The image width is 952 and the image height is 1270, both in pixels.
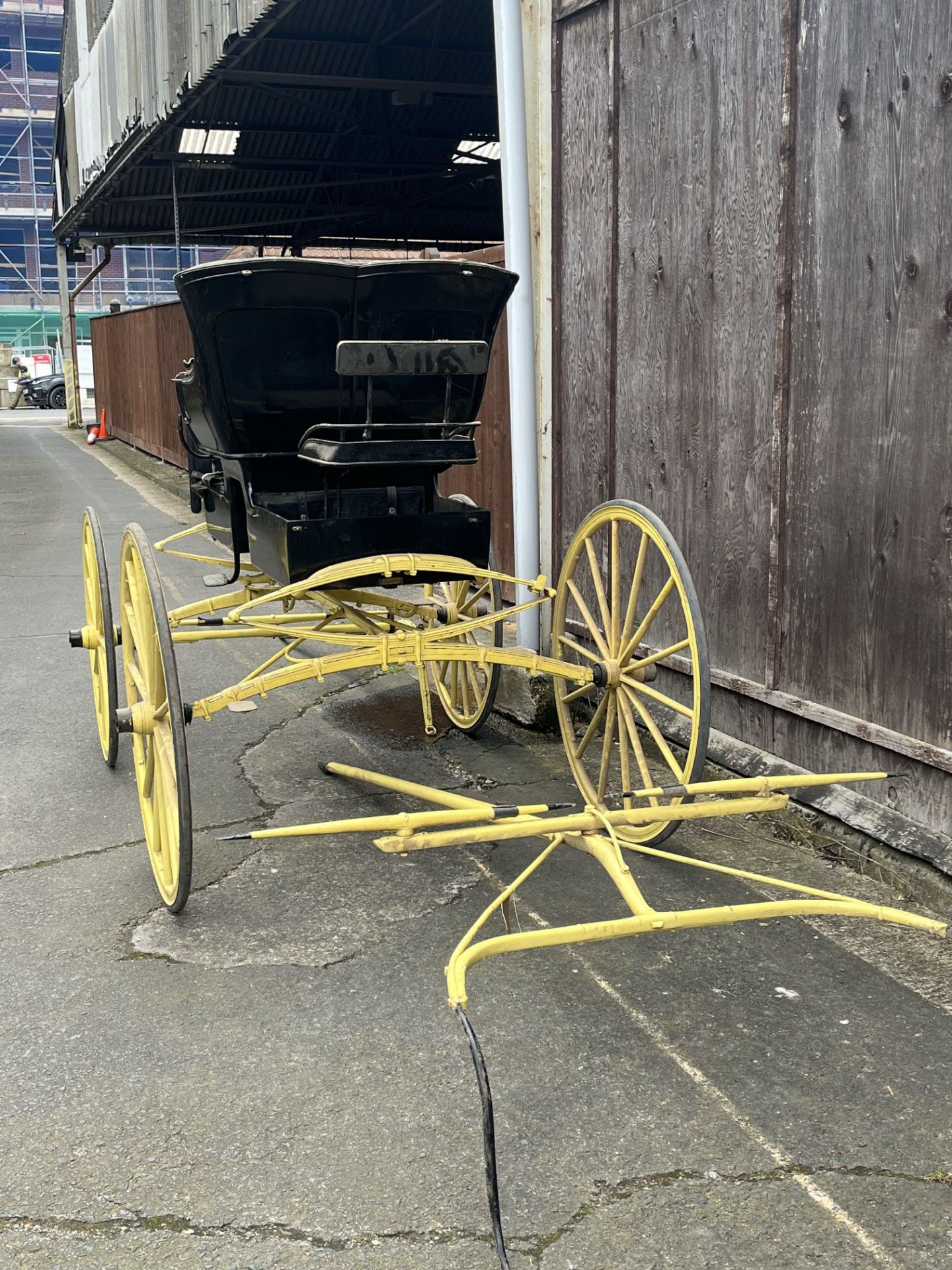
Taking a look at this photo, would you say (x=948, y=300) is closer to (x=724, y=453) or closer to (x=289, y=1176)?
(x=724, y=453)

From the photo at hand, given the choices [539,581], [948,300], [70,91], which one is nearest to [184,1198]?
[539,581]

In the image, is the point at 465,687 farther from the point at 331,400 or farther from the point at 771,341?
the point at 771,341

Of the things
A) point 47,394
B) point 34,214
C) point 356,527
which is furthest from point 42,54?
point 356,527

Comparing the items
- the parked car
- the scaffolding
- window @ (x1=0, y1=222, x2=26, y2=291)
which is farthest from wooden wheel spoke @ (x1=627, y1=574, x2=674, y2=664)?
window @ (x1=0, y1=222, x2=26, y2=291)

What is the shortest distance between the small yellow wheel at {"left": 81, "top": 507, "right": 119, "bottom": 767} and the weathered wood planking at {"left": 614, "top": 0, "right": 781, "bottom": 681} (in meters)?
2.28

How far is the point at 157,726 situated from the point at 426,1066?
60.2 inches

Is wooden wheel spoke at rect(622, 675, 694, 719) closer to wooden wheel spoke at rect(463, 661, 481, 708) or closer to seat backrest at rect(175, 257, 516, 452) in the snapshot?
seat backrest at rect(175, 257, 516, 452)

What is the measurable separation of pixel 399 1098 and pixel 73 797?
8.10 feet

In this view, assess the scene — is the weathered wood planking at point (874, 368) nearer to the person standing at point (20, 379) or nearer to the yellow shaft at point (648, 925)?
the yellow shaft at point (648, 925)

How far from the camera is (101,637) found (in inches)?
201

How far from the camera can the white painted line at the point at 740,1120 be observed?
7.55 ft

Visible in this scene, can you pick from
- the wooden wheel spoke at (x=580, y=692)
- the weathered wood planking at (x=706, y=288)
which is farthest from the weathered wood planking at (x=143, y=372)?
the wooden wheel spoke at (x=580, y=692)

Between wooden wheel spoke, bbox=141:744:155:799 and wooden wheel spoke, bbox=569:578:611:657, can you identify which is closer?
wooden wheel spoke, bbox=141:744:155:799

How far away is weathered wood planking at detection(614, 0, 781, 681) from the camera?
4426 millimetres
